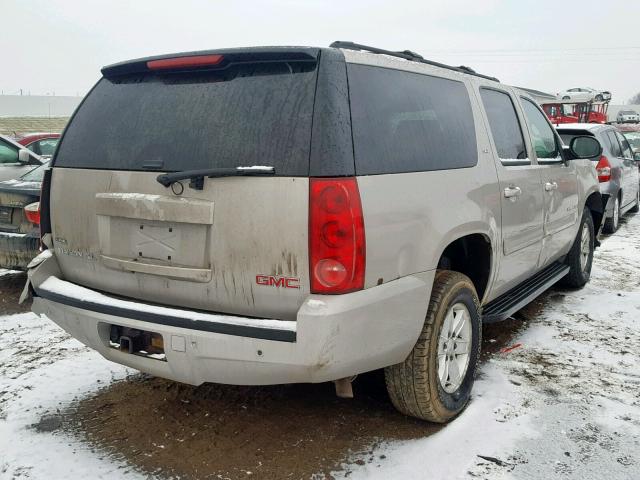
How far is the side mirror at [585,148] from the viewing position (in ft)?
16.0

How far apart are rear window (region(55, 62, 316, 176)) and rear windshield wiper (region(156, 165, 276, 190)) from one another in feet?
0.16

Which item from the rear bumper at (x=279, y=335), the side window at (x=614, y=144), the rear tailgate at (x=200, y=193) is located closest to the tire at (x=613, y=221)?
the side window at (x=614, y=144)

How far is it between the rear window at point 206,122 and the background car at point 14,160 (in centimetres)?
476

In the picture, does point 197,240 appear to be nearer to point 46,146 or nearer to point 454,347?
point 454,347

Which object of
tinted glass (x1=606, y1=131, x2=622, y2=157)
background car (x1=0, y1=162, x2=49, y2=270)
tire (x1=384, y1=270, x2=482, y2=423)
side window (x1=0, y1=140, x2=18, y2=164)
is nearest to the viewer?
tire (x1=384, y1=270, x2=482, y2=423)

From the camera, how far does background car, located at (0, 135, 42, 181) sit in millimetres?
7125

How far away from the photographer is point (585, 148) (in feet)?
16.0

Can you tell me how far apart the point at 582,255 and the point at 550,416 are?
3.16m

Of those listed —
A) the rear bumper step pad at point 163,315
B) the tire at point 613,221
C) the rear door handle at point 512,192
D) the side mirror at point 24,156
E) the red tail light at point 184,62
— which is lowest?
the tire at point 613,221

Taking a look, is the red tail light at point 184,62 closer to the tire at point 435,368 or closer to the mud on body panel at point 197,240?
the mud on body panel at point 197,240

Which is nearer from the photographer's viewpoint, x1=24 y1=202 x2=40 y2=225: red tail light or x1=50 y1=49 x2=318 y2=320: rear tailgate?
x1=50 y1=49 x2=318 y2=320: rear tailgate

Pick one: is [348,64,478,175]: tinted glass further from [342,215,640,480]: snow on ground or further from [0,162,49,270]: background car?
[0,162,49,270]: background car

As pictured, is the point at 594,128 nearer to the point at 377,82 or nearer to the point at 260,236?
the point at 377,82

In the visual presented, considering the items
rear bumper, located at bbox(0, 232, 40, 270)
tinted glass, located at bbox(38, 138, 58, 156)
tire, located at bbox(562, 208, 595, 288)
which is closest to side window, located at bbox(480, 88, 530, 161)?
tire, located at bbox(562, 208, 595, 288)
